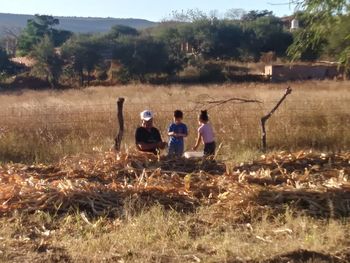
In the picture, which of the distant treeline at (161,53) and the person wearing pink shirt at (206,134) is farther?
the distant treeline at (161,53)

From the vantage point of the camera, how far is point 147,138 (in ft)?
31.3

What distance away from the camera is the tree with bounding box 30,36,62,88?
49.3 metres

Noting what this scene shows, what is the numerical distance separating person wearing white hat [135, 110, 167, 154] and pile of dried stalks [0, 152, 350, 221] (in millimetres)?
616

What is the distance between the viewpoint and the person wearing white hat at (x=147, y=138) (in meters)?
9.42

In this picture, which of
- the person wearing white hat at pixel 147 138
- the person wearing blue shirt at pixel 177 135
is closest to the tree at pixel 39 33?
the person wearing blue shirt at pixel 177 135

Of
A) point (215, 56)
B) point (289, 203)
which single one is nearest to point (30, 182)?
point (289, 203)

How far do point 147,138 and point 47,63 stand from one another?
41739 millimetres

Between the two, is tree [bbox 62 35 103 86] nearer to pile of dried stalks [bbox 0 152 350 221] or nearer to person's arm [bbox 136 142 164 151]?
person's arm [bbox 136 142 164 151]

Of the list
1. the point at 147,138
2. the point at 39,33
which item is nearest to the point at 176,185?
the point at 147,138

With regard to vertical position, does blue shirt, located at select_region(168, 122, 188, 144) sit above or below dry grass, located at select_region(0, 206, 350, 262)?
above

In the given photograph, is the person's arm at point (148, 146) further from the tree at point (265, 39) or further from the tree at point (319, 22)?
the tree at point (265, 39)

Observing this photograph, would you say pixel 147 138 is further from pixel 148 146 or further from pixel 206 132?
pixel 206 132

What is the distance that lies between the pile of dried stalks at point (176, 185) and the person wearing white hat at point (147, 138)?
2.02 ft

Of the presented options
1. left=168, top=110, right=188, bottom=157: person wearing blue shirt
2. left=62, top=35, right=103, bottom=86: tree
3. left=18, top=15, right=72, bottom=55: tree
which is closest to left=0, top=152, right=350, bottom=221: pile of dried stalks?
left=168, top=110, right=188, bottom=157: person wearing blue shirt
